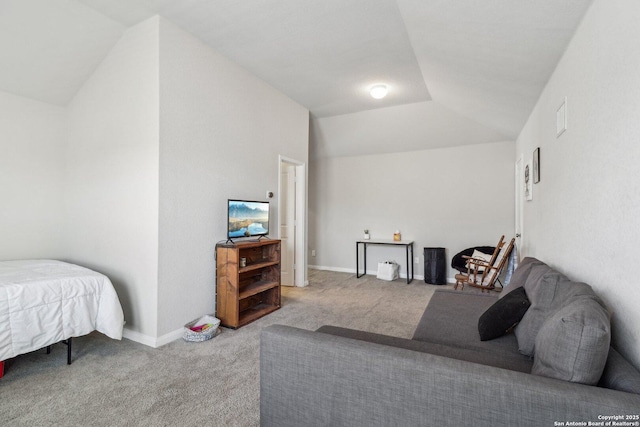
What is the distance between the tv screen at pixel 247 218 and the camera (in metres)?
3.36

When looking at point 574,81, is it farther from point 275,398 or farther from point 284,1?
point 275,398

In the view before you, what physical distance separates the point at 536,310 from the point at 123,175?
11.2 feet

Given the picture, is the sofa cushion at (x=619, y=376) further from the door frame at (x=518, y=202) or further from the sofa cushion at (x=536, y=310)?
the door frame at (x=518, y=202)

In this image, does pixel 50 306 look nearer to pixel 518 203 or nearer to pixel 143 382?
pixel 143 382

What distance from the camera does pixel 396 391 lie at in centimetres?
113

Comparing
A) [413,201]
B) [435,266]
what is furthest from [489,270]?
[413,201]

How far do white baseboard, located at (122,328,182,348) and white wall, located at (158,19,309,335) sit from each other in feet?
0.17

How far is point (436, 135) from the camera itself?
5207 mm

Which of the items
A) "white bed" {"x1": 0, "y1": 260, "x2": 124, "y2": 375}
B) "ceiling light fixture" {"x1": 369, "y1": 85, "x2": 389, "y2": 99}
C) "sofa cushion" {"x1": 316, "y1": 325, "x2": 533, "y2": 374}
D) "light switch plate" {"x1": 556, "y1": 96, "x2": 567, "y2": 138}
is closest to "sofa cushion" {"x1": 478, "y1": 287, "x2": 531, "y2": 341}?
"sofa cushion" {"x1": 316, "y1": 325, "x2": 533, "y2": 374}

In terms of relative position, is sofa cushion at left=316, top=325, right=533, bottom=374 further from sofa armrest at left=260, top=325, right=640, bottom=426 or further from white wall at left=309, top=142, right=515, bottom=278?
white wall at left=309, top=142, right=515, bottom=278

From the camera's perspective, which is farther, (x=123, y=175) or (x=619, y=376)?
(x=123, y=175)

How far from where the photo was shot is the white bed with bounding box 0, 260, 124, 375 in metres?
2.04

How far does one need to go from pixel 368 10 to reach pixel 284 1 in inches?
27.7

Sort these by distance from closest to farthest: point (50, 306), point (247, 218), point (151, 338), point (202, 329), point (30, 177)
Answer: point (50, 306) → point (151, 338) → point (202, 329) → point (30, 177) → point (247, 218)
